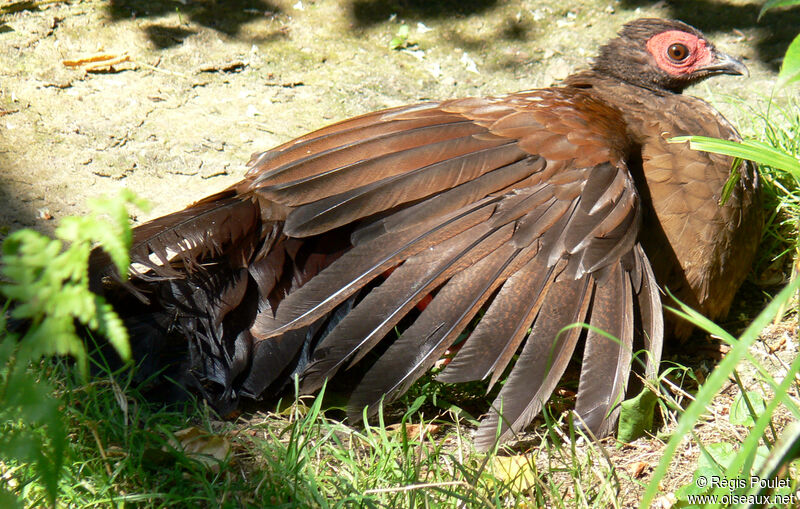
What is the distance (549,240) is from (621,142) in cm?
60

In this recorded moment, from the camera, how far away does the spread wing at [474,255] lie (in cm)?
231

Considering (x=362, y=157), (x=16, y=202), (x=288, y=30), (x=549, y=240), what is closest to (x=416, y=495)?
(x=549, y=240)

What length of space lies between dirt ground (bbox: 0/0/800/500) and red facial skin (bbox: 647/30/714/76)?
440 millimetres

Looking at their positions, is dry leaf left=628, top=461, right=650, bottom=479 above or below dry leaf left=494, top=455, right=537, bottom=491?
A: below

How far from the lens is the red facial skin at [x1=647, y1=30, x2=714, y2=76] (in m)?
3.58

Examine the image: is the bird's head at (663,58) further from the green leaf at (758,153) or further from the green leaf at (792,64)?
the green leaf at (792,64)

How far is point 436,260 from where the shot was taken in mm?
2414

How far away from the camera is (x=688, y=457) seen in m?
2.36

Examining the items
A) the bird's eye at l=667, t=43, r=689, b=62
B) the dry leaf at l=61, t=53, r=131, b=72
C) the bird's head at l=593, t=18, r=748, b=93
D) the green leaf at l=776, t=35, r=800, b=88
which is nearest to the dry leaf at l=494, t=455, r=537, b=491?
the green leaf at l=776, t=35, r=800, b=88

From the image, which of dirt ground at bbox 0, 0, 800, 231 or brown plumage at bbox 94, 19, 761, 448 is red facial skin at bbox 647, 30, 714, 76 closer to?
dirt ground at bbox 0, 0, 800, 231

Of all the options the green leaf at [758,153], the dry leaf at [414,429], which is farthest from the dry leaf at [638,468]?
the green leaf at [758,153]

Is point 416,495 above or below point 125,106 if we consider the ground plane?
below

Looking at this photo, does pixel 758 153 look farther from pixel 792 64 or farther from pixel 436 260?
pixel 436 260

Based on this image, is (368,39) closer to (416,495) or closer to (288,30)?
(288,30)
